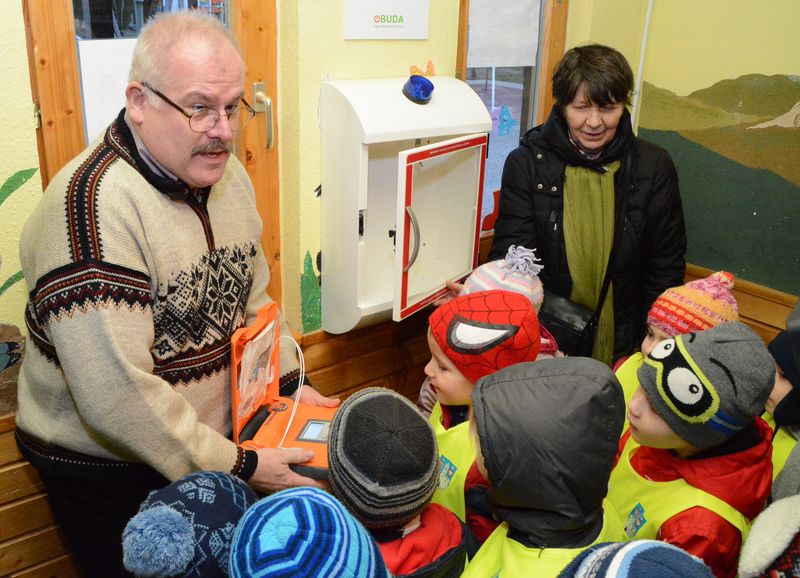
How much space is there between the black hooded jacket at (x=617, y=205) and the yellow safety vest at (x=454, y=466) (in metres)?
0.79

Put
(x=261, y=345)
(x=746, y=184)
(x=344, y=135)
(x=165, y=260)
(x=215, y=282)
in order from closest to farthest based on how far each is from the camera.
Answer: (x=165, y=260) → (x=215, y=282) → (x=261, y=345) → (x=344, y=135) → (x=746, y=184)

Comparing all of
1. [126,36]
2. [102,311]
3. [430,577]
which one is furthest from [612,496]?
[126,36]

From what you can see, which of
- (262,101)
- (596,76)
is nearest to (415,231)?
(262,101)

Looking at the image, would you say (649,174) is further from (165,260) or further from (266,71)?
(165,260)

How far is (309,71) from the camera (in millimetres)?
2078

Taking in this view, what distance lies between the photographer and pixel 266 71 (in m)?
→ 2.07

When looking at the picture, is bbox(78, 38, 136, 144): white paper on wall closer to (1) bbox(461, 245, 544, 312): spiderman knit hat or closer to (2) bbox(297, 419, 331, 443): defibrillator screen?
(2) bbox(297, 419, 331, 443): defibrillator screen

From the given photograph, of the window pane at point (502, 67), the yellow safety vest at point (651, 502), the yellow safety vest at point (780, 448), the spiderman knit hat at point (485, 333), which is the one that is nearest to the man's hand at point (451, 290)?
the window pane at point (502, 67)

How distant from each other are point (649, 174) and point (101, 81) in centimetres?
157

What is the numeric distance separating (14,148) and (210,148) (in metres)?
0.57

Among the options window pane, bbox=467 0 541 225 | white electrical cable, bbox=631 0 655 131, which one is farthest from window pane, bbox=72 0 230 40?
white electrical cable, bbox=631 0 655 131

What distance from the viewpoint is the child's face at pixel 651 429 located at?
1.38 metres

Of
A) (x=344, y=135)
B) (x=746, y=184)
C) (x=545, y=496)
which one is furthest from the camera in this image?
(x=746, y=184)

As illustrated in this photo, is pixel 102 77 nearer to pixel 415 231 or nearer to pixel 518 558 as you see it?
pixel 415 231
